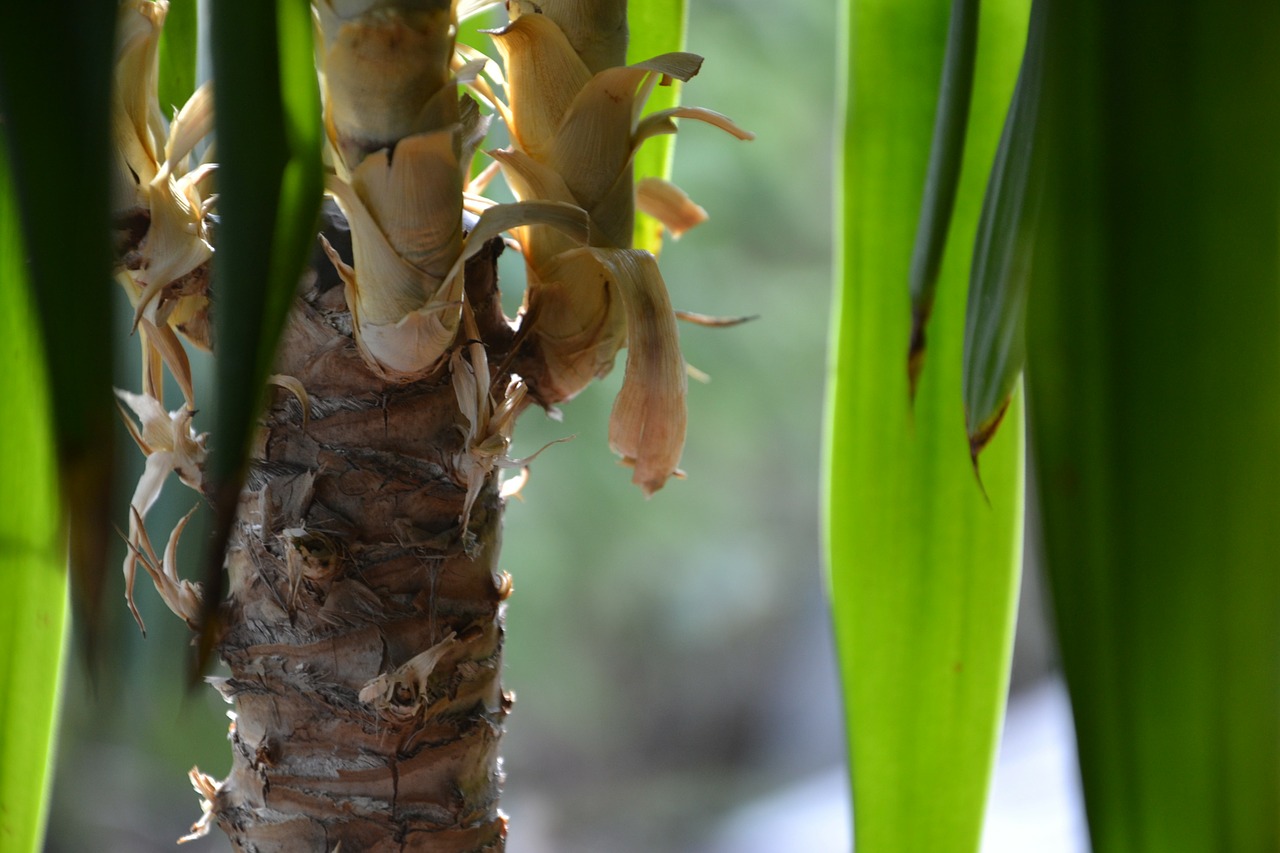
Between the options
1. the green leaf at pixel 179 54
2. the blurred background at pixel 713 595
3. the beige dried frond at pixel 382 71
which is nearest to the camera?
the beige dried frond at pixel 382 71

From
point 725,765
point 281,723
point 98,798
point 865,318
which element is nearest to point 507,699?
point 281,723

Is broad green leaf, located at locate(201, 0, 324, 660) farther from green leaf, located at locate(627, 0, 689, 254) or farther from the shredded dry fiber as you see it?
green leaf, located at locate(627, 0, 689, 254)

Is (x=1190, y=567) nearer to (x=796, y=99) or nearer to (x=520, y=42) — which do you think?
(x=520, y=42)

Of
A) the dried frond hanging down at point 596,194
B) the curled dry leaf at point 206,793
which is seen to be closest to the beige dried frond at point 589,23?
the dried frond hanging down at point 596,194

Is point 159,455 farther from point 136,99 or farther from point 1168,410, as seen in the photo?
point 1168,410

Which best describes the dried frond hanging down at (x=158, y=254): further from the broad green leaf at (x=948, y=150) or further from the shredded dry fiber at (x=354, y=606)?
the broad green leaf at (x=948, y=150)

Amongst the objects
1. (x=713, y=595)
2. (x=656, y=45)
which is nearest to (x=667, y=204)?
(x=656, y=45)

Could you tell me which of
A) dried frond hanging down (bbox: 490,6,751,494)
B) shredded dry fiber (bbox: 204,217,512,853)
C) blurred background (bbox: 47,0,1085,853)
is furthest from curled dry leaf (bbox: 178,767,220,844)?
blurred background (bbox: 47,0,1085,853)
